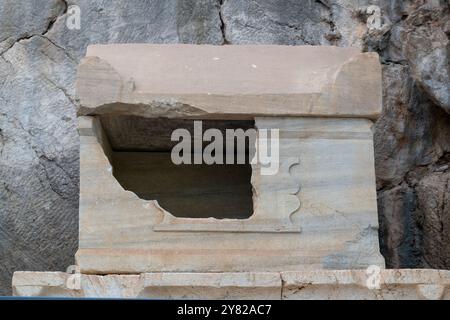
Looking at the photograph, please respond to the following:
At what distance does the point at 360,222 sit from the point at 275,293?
51cm

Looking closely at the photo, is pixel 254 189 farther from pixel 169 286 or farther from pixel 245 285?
pixel 169 286

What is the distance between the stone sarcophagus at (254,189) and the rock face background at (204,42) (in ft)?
2.90

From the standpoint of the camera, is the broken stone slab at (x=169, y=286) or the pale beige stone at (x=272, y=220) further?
the pale beige stone at (x=272, y=220)

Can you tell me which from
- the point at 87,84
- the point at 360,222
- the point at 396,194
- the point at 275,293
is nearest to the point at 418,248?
the point at 396,194

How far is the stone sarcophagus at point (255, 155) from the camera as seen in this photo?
461 cm

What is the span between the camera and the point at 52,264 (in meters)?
5.68

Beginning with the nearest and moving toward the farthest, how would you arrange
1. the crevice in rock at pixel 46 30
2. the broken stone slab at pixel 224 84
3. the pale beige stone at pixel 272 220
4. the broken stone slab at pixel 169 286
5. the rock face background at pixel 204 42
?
the broken stone slab at pixel 169 286
the pale beige stone at pixel 272 220
the broken stone slab at pixel 224 84
the rock face background at pixel 204 42
the crevice in rock at pixel 46 30

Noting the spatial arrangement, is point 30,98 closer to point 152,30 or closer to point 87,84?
point 152,30

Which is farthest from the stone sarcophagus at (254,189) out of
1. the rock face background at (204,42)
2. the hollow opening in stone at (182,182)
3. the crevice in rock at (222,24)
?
the crevice in rock at (222,24)

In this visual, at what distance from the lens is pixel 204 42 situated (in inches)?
239

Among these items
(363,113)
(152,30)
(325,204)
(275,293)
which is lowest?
(275,293)

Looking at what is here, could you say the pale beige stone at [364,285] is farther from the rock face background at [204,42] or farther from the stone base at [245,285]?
the rock face background at [204,42]

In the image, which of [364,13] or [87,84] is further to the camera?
[364,13]

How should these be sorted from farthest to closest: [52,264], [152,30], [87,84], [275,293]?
1. [152,30]
2. [52,264]
3. [87,84]
4. [275,293]
